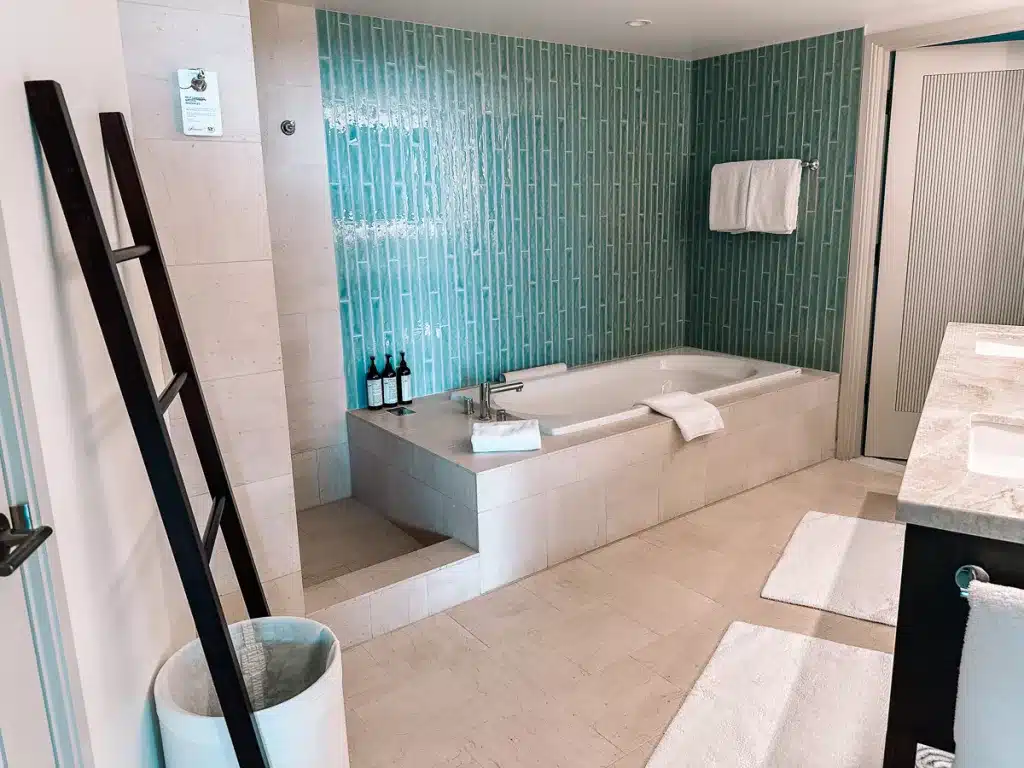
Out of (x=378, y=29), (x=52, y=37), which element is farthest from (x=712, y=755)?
(x=378, y=29)

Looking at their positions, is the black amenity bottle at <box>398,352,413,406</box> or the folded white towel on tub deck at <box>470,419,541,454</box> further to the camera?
the black amenity bottle at <box>398,352,413,406</box>

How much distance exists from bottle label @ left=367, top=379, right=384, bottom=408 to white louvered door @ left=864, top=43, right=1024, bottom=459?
2.55 meters

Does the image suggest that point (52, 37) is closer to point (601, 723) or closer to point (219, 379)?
point (219, 379)

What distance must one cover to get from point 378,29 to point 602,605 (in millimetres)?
2527

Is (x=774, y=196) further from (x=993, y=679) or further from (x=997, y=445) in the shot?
(x=993, y=679)

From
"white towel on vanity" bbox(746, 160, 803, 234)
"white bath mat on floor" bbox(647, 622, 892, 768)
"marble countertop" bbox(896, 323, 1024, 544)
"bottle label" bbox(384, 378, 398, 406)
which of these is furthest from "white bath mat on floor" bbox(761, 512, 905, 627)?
"bottle label" bbox(384, 378, 398, 406)

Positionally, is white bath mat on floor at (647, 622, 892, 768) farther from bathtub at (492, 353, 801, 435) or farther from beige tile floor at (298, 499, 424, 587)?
bathtub at (492, 353, 801, 435)

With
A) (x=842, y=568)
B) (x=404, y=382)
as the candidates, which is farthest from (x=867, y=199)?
(x=404, y=382)

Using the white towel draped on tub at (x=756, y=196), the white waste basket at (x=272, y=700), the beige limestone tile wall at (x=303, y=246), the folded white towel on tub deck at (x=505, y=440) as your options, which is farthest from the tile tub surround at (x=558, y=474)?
the white waste basket at (x=272, y=700)

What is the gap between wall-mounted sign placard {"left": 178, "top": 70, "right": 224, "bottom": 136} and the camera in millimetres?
1786

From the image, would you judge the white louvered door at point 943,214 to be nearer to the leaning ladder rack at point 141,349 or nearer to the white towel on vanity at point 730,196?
the white towel on vanity at point 730,196

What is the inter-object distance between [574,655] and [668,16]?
8.90 ft

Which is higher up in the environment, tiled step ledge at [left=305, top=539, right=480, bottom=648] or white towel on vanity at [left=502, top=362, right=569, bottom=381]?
white towel on vanity at [left=502, top=362, right=569, bottom=381]

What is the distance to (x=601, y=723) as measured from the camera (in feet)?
6.73
